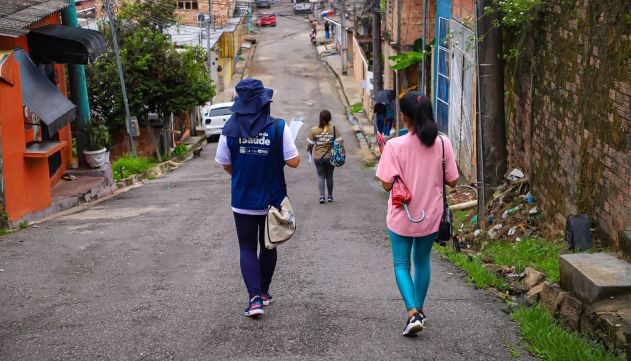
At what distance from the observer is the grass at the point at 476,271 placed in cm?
730

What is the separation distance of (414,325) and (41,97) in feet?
35.9

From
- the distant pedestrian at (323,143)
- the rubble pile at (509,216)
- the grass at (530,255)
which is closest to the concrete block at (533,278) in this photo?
the grass at (530,255)

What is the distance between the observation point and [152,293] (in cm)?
700

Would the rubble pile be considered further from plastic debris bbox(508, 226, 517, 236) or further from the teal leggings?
the teal leggings

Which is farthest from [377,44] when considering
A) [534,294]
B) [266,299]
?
[266,299]

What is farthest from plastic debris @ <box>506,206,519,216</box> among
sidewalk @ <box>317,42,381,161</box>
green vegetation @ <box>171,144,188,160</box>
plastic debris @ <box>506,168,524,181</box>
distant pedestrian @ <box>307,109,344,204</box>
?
green vegetation @ <box>171,144,188,160</box>

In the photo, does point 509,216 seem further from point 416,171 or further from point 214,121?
point 214,121

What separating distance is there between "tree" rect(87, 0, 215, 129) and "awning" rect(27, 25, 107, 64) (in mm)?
11421

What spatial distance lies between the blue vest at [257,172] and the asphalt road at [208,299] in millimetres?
884

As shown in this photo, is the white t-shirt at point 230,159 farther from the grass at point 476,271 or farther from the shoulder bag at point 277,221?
the grass at point 476,271

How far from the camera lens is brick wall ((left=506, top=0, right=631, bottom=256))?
23.4ft

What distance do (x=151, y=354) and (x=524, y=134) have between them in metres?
7.34

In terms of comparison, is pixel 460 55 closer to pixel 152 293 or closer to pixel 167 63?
pixel 152 293

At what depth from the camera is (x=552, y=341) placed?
5.50m
